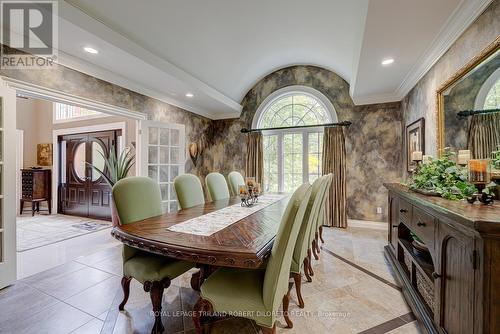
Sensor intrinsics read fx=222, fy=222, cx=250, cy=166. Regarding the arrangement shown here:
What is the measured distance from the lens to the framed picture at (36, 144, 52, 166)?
5629 millimetres

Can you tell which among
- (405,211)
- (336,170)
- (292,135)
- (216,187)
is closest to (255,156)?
(292,135)

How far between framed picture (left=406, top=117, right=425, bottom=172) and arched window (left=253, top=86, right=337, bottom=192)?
1.31 metres

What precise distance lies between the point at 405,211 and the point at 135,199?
2424 millimetres

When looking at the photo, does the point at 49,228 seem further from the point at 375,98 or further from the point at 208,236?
the point at 375,98

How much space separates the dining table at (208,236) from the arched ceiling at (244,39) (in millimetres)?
1945

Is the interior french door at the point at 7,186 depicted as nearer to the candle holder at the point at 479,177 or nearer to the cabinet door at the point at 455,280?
the cabinet door at the point at 455,280

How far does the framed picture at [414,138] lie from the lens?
2893mm

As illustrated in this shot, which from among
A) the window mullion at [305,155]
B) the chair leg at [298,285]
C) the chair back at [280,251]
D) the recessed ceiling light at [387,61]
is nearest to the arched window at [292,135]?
the window mullion at [305,155]

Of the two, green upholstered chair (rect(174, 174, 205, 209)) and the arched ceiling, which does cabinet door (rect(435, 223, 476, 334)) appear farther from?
green upholstered chair (rect(174, 174, 205, 209))

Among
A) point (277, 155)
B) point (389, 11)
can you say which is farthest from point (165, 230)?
point (277, 155)

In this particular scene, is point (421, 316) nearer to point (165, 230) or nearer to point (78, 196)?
point (165, 230)

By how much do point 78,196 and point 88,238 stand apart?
7.24 ft

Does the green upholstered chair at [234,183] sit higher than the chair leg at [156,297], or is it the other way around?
the green upholstered chair at [234,183]

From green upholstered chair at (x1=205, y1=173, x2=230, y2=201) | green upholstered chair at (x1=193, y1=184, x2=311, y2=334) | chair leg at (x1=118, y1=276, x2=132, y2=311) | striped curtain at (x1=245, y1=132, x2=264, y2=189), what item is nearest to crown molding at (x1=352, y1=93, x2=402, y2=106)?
striped curtain at (x1=245, y1=132, x2=264, y2=189)
